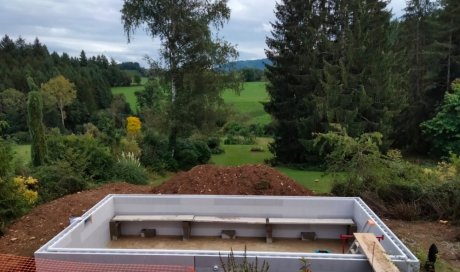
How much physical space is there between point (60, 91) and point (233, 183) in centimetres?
3949

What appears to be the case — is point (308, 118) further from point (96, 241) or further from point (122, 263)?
point (122, 263)

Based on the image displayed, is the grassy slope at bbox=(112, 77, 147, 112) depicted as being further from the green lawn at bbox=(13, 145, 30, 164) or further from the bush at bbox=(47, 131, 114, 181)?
the bush at bbox=(47, 131, 114, 181)

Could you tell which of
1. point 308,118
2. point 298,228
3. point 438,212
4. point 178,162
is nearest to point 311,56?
point 308,118

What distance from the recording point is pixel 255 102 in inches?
2014

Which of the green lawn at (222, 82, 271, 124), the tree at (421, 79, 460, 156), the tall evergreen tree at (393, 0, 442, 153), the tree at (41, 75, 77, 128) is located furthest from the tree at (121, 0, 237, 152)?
the tree at (41, 75, 77, 128)

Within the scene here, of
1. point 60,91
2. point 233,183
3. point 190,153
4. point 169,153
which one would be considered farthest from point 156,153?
point 60,91

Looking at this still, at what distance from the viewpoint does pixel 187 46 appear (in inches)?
673

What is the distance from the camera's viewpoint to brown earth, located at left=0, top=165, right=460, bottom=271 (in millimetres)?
6887

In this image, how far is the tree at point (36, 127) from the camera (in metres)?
11.4

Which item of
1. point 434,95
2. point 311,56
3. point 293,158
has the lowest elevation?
point 293,158

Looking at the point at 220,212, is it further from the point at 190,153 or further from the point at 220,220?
the point at 190,153

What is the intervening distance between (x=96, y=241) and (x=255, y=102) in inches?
1778

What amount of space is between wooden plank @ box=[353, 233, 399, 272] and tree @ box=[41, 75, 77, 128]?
42.5 meters

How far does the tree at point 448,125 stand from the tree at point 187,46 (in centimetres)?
1177
